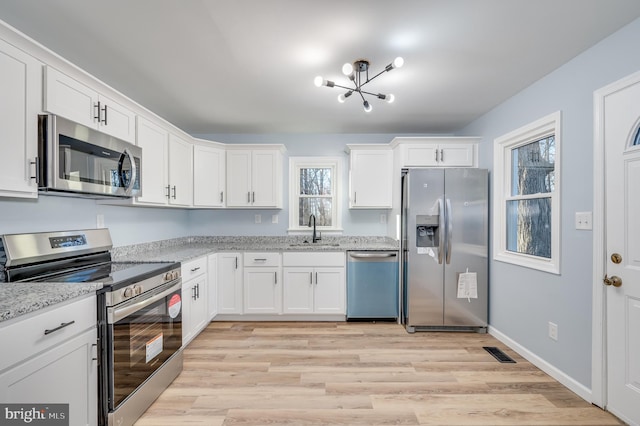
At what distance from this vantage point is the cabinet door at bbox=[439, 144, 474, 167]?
11.3ft

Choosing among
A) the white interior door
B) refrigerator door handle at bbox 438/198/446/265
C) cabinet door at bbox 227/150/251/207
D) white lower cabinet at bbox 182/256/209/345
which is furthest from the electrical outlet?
cabinet door at bbox 227/150/251/207

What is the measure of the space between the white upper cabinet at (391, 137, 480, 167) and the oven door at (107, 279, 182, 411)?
2767 millimetres

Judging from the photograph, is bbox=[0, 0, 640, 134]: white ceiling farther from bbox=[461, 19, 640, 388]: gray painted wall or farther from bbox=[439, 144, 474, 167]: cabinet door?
bbox=[439, 144, 474, 167]: cabinet door

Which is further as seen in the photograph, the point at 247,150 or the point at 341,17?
the point at 247,150

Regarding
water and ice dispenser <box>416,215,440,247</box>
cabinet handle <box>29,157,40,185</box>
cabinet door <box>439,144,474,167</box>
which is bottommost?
water and ice dispenser <box>416,215,440,247</box>

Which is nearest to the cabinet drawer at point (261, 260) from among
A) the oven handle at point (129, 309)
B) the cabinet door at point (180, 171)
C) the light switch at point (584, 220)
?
the cabinet door at point (180, 171)

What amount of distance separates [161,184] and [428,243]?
284 cm

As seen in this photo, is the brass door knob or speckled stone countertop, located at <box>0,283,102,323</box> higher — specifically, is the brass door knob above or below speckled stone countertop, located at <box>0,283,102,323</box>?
below

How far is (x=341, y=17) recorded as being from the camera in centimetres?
169

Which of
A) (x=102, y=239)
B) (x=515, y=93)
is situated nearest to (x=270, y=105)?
(x=102, y=239)

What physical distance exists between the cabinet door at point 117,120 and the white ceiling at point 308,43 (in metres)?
0.32

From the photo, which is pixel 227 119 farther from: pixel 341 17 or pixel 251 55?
pixel 341 17

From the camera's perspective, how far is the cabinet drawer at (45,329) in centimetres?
110

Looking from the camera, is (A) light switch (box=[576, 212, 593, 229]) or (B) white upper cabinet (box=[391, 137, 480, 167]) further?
(B) white upper cabinet (box=[391, 137, 480, 167])
